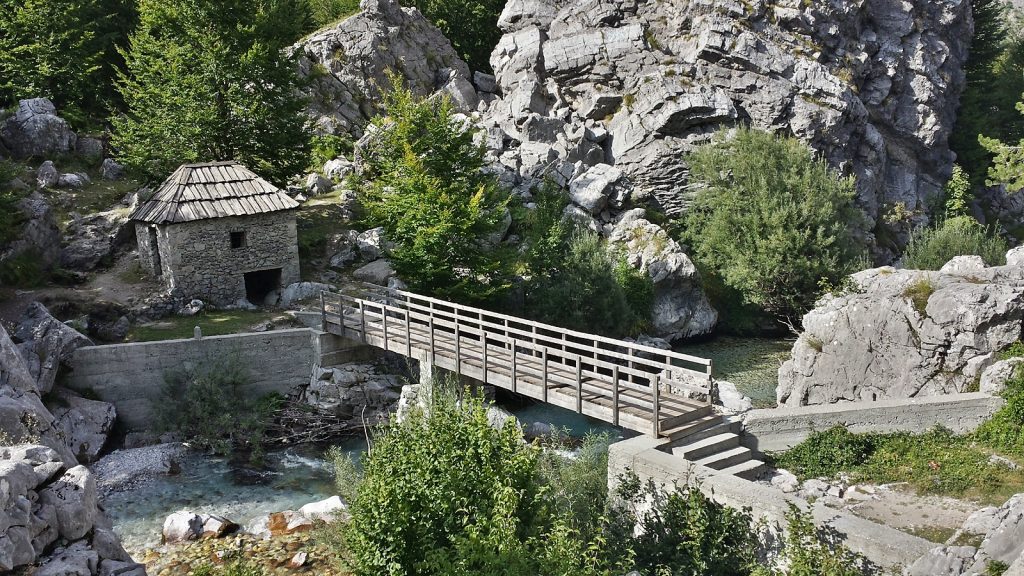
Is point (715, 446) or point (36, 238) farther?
point (36, 238)

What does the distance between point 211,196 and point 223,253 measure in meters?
1.77

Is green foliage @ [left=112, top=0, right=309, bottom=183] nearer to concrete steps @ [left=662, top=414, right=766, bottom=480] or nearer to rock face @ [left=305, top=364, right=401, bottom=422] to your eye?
rock face @ [left=305, top=364, right=401, bottom=422]

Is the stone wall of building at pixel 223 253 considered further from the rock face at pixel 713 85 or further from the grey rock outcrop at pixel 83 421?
the rock face at pixel 713 85

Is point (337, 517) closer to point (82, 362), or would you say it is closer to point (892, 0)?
point (82, 362)

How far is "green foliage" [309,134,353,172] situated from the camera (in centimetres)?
3625

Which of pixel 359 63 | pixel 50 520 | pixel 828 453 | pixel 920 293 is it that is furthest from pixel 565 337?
pixel 359 63

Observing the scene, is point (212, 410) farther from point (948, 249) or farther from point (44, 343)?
point (948, 249)

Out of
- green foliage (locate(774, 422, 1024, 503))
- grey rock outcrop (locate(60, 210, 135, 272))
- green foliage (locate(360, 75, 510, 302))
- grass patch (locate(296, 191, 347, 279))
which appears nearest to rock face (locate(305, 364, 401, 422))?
green foliage (locate(360, 75, 510, 302))

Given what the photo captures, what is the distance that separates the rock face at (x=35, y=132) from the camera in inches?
1249

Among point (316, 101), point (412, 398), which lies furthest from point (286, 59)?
point (412, 398)

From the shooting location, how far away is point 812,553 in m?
10.5

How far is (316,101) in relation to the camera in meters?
38.5

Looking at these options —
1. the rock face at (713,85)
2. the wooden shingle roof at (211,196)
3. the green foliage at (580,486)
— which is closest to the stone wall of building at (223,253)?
the wooden shingle roof at (211,196)

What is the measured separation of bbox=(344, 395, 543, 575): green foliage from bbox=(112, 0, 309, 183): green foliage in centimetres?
1980
